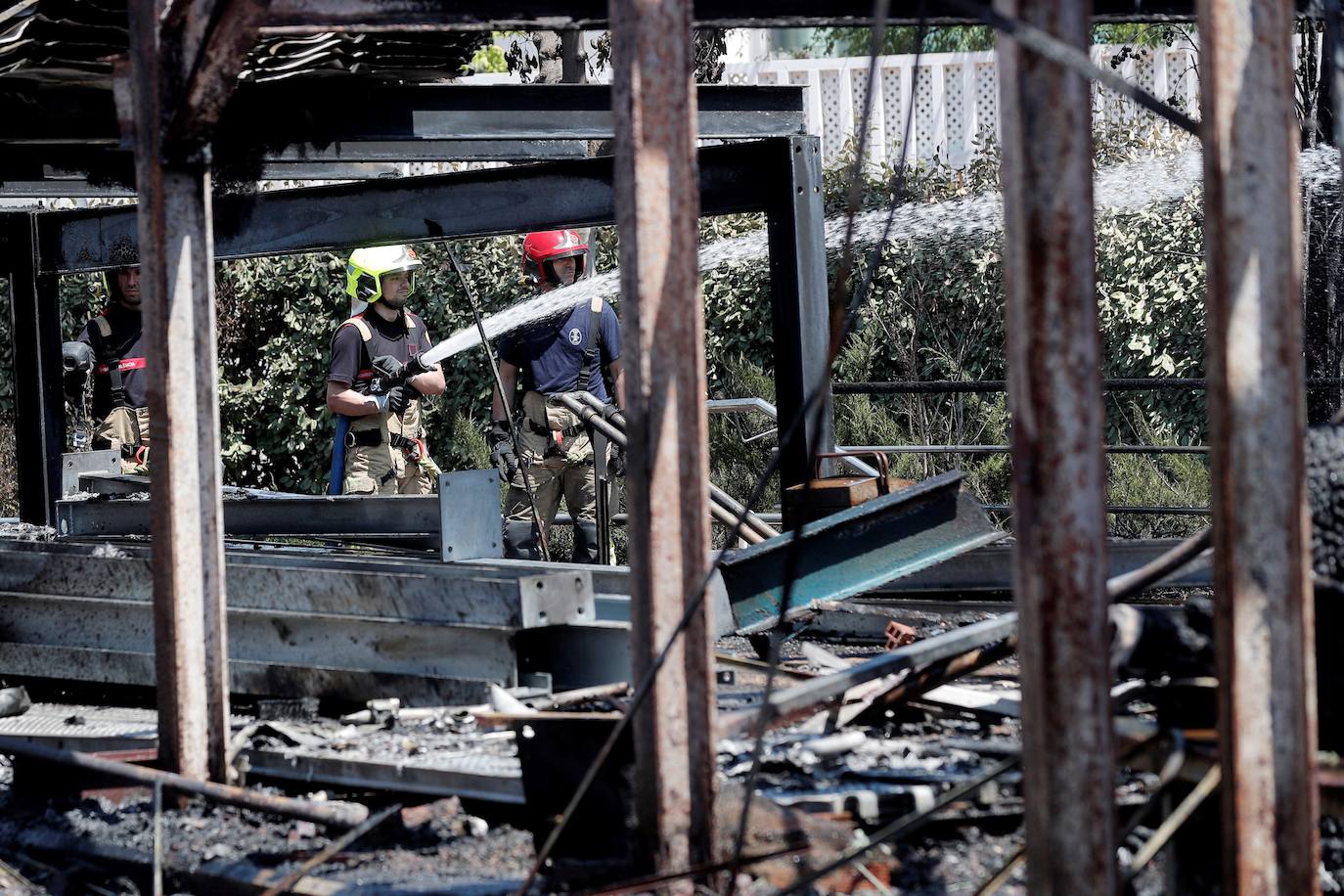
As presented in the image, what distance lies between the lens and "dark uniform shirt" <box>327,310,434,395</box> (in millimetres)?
8695

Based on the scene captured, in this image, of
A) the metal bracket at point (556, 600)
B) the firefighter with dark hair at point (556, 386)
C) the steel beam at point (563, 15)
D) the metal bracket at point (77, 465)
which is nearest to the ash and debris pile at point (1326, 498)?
the steel beam at point (563, 15)

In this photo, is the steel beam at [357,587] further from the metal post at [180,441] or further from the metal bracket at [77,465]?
the metal bracket at [77,465]

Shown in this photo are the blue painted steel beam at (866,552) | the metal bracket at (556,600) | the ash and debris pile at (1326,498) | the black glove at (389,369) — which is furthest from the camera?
the black glove at (389,369)

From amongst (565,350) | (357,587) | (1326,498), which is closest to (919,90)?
(565,350)

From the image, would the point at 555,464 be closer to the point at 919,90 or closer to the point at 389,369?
the point at 389,369

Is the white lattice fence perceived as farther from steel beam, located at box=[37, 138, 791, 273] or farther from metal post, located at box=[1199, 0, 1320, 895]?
metal post, located at box=[1199, 0, 1320, 895]

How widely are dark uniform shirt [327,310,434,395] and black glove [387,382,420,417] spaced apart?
176 millimetres

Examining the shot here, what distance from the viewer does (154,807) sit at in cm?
425

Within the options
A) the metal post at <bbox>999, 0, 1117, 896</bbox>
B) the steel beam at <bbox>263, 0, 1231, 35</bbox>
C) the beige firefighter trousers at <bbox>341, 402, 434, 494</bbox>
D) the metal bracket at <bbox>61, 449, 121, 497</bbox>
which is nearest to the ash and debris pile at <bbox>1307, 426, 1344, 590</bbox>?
the metal post at <bbox>999, 0, 1117, 896</bbox>

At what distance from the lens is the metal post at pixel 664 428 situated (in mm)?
3377

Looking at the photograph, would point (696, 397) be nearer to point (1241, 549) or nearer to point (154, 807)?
point (1241, 549)

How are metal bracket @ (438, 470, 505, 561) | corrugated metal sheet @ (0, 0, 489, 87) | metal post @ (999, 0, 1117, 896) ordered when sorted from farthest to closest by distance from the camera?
metal bracket @ (438, 470, 505, 561), corrugated metal sheet @ (0, 0, 489, 87), metal post @ (999, 0, 1117, 896)

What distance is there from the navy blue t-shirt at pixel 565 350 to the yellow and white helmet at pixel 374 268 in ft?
2.70

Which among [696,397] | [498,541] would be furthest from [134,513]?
[696,397]
